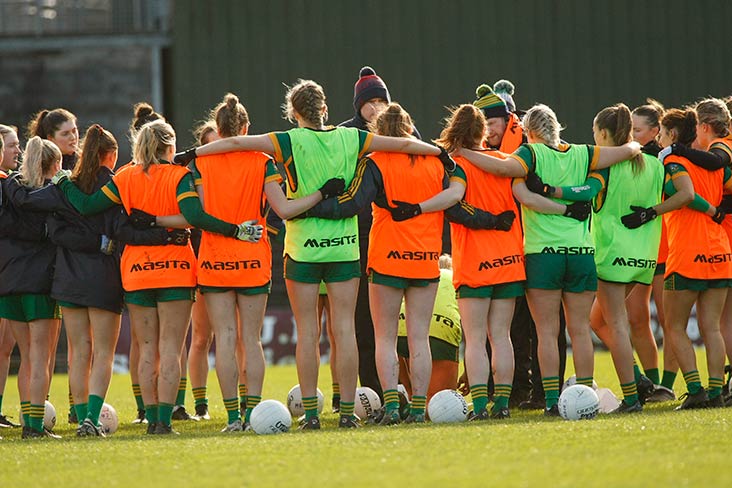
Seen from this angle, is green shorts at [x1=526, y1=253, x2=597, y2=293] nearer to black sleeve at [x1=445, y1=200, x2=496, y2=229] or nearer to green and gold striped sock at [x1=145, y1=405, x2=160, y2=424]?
black sleeve at [x1=445, y1=200, x2=496, y2=229]

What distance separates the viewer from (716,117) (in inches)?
385

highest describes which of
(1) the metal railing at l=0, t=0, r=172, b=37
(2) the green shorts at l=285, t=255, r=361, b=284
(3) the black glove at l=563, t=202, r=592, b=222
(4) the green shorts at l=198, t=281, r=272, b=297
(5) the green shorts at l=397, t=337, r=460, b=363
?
(1) the metal railing at l=0, t=0, r=172, b=37

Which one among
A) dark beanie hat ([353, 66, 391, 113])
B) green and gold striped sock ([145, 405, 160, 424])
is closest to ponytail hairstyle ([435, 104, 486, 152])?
dark beanie hat ([353, 66, 391, 113])

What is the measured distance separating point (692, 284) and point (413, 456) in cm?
Answer: 358

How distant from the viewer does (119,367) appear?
19.2 metres

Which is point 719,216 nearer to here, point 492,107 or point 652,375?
point 652,375

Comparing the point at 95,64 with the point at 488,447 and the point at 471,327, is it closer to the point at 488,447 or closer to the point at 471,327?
the point at 471,327

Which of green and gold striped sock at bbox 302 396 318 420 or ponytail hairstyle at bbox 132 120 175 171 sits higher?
ponytail hairstyle at bbox 132 120 175 171

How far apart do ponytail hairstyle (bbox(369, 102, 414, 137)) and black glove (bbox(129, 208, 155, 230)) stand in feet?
5.81

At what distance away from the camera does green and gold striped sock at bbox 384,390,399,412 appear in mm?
8734

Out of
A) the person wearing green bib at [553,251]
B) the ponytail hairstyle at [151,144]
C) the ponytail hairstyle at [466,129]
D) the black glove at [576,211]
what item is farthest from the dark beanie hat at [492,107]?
the ponytail hairstyle at [151,144]

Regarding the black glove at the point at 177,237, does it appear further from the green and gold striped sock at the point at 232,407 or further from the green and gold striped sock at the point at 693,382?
the green and gold striped sock at the point at 693,382

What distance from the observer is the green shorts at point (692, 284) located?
9.45 metres

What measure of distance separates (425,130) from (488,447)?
14.6 metres
